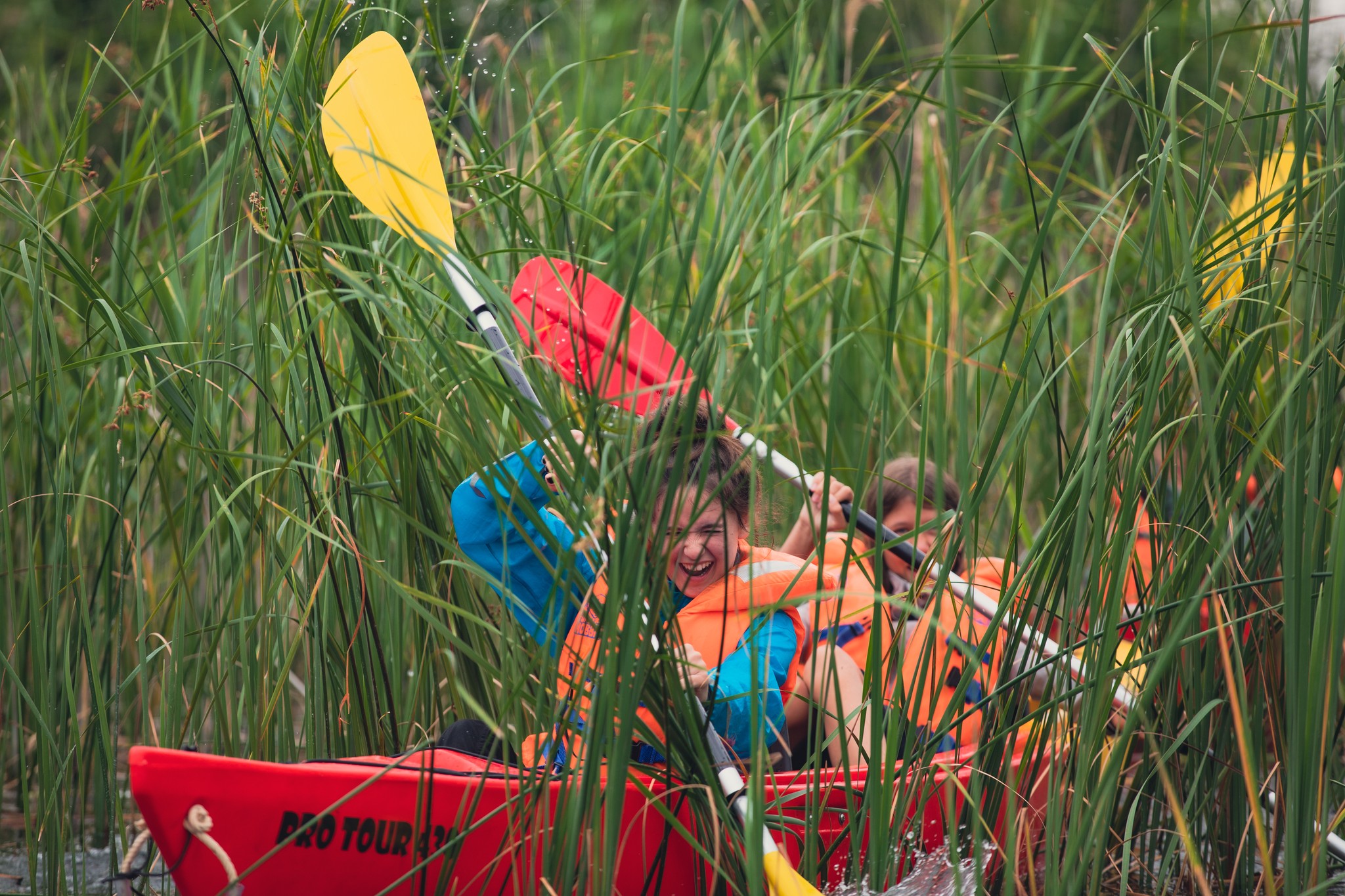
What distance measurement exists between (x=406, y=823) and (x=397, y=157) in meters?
0.91

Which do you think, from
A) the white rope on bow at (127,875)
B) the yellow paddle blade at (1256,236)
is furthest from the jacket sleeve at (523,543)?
the yellow paddle blade at (1256,236)

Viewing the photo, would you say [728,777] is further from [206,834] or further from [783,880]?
[206,834]

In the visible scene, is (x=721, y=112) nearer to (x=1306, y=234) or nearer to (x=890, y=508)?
(x=890, y=508)

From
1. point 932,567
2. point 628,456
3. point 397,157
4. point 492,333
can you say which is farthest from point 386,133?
point 932,567

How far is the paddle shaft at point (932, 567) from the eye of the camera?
1.19m

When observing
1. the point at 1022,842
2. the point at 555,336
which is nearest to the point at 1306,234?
the point at 1022,842

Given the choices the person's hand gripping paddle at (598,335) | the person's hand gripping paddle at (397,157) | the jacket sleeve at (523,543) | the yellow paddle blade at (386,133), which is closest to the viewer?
the jacket sleeve at (523,543)

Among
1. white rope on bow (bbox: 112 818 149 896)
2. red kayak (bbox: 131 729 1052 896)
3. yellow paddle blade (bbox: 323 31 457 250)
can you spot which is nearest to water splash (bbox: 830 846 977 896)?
red kayak (bbox: 131 729 1052 896)

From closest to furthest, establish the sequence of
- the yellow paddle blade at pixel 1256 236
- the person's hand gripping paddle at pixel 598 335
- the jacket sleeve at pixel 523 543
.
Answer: the jacket sleeve at pixel 523 543 → the yellow paddle blade at pixel 1256 236 → the person's hand gripping paddle at pixel 598 335

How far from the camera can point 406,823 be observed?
1.28 meters

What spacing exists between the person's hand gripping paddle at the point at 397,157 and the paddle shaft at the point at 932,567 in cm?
29

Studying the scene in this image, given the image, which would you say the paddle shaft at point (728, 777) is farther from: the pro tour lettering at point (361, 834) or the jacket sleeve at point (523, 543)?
the pro tour lettering at point (361, 834)

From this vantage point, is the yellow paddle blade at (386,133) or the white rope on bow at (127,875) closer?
the white rope on bow at (127,875)

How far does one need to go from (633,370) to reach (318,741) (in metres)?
0.75
